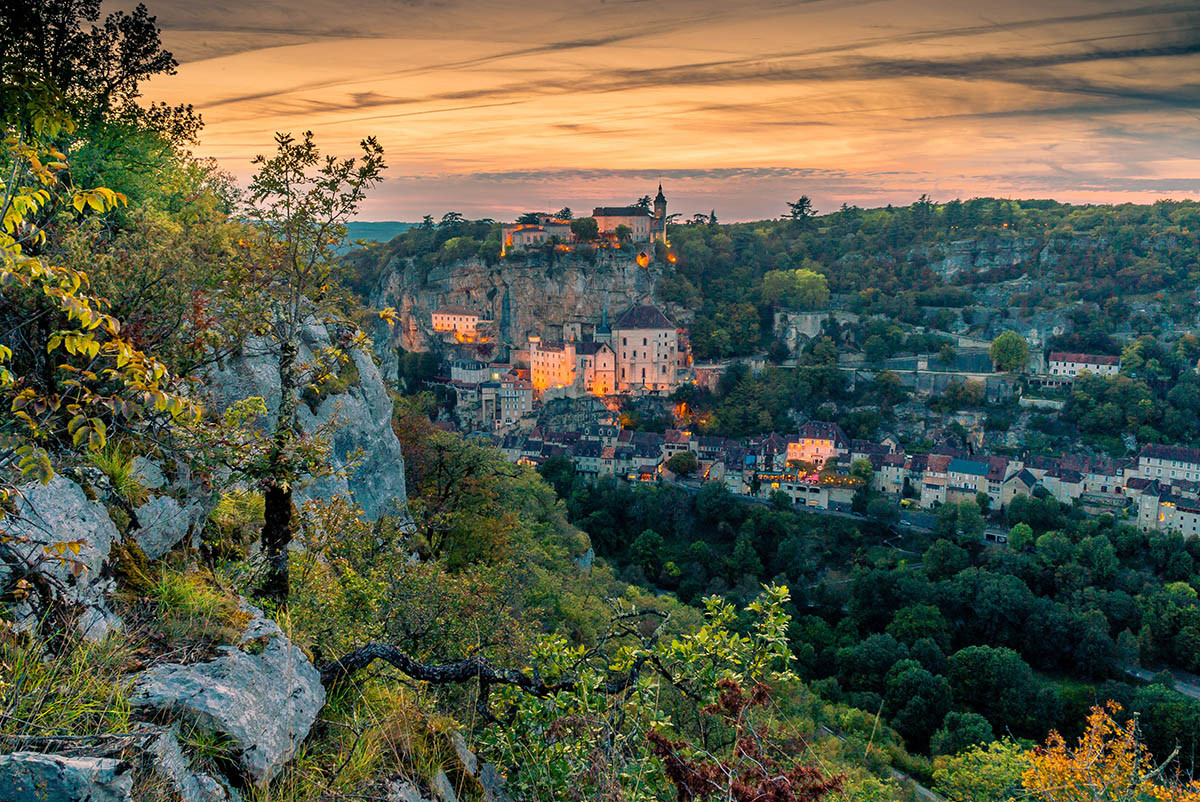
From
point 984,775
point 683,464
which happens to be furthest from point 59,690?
point 683,464

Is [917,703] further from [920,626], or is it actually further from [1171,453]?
[1171,453]

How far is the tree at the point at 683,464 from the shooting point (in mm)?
46844

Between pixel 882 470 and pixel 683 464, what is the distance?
1200 centimetres

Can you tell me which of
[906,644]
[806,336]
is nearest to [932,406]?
[806,336]

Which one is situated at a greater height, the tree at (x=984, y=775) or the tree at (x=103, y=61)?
the tree at (x=103, y=61)

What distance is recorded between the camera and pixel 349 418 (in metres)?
10.3

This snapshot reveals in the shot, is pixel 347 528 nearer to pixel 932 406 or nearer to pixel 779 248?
pixel 932 406

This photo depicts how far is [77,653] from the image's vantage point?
251 centimetres

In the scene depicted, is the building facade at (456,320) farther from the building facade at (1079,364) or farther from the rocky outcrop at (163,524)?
the rocky outcrop at (163,524)

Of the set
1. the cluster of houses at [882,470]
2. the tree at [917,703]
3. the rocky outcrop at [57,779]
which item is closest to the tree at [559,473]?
the cluster of houses at [882,470]

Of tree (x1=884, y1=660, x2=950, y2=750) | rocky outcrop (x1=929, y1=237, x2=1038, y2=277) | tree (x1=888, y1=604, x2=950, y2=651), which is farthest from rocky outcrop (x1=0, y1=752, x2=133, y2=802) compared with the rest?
rocky outcrop (x1=929, y1=237, x2=1038, y2=277)

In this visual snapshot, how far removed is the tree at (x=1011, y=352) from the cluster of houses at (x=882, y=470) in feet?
39.6

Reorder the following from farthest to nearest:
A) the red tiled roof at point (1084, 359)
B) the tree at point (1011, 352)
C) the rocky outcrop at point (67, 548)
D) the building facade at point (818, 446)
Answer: the tree at point (1011, 352), the red tiled roof at point (1084, 359), the building facade at point (818, 446), the rocky outcrop at point (67, 548)

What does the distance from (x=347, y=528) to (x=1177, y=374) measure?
63647mm
